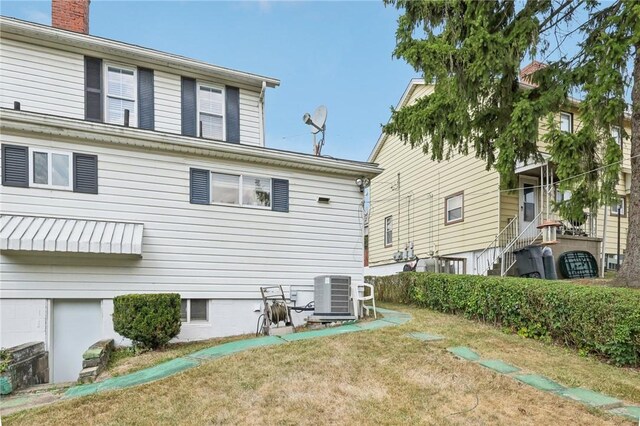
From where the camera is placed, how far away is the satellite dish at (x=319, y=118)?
10805 millimetres

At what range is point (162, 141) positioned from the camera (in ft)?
27.2

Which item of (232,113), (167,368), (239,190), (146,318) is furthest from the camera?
(232,113)

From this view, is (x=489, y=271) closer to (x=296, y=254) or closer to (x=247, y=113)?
(x=296, y=254)

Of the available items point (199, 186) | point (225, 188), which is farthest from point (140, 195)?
point (225, 188)

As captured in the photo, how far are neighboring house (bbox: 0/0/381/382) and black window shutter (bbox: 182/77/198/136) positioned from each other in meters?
0.03

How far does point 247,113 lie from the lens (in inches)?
421

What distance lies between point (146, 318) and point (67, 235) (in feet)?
6.97

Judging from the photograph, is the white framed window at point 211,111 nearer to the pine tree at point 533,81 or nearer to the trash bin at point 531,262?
the pine tree at point 533,81

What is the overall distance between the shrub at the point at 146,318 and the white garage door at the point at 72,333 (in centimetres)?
108

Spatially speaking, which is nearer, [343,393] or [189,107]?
[343,393]

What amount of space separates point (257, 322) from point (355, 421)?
17.6 feet

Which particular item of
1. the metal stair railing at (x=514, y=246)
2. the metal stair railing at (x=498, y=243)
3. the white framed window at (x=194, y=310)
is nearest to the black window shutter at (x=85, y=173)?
the white framed window at (x=194, y=310)

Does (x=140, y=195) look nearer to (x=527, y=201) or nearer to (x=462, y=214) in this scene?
(x=462, y=214)

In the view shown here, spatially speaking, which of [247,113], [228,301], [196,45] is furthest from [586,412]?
[196,45]
